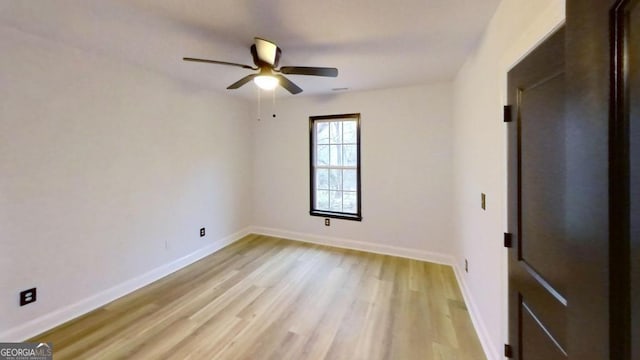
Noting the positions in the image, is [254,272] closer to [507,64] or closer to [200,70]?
[200,70]

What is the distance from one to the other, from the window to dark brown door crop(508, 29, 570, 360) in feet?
8.94

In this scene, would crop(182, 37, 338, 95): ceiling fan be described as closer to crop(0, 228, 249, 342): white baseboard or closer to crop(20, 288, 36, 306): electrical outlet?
crop(20, 288, 36, 306): electrical outlet

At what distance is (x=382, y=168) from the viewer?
398cm

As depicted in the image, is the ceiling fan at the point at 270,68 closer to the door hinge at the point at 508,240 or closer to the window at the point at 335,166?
the door hinge at the point at 508,240

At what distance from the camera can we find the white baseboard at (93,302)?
2.11 metres

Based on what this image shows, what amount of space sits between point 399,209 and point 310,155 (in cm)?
165

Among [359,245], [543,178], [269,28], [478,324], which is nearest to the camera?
[543,178]

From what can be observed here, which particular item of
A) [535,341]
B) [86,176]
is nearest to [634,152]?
[535,341]

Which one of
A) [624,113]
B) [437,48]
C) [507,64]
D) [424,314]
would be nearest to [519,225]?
[507,64]

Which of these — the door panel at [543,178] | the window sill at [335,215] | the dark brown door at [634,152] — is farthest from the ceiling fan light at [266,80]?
the window sill at [335,215]

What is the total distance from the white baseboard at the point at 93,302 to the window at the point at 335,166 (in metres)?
1.93

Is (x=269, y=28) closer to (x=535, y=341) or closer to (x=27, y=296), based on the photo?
(x=535, y=341)

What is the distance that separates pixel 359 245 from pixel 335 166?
1306 millimetres

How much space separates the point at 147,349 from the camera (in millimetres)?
2016
